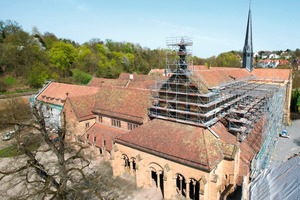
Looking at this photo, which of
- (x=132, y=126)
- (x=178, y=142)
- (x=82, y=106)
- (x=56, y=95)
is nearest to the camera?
(x=178, y=142)

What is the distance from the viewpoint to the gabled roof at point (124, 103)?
93.1ft

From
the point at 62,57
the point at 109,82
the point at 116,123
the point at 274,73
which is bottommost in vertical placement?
the point at 116,123

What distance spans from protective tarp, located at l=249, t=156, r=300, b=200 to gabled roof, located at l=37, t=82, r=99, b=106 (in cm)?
3069

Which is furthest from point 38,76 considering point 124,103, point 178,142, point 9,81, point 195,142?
point 195,142

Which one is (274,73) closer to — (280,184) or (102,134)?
(102,134)

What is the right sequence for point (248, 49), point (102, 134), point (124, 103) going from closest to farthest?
point (102, 134)
point (124, 103)
point (248, 49)

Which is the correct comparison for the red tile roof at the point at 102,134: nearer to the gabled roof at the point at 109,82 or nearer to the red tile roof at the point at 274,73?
the gabled roof at the point at 109,82

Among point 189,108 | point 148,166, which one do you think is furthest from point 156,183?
point 189,108

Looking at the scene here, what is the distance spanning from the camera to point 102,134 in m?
30.3

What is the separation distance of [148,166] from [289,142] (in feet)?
91.8

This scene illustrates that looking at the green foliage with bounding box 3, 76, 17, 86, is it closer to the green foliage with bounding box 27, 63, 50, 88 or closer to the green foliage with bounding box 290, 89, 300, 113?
the green foliage with bounding box 27, 63, 50, 88

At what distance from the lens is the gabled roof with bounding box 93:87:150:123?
2839 cm

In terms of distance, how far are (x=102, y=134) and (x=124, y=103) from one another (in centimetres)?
541

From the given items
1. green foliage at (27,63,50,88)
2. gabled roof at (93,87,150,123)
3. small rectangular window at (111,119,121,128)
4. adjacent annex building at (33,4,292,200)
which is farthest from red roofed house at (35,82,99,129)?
green foliage at (27,63,50,88)
